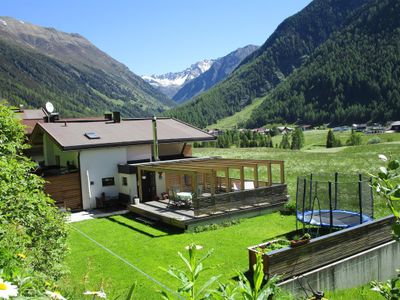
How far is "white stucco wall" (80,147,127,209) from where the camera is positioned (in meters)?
24.9

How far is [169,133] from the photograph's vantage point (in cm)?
3044

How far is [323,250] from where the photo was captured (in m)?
11.8

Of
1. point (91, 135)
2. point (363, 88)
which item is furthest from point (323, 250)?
point (363, 88)

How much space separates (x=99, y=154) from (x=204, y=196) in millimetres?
8971

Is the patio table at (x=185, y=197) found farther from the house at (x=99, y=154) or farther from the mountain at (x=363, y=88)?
the mountain at (x=363, y=88)

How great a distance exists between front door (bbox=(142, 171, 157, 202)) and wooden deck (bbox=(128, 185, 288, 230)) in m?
1.83

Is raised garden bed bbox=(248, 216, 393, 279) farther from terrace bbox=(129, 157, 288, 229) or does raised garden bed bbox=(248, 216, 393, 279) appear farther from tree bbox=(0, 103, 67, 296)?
terrace bbox=(129, 157, 288, 229)

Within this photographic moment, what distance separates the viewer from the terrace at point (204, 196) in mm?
19531

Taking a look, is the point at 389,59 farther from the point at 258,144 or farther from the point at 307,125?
the point at 258,144

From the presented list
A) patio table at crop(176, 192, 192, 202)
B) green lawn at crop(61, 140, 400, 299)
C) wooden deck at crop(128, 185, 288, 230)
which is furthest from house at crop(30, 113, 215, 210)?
patio table at crop(176, 192, 192, 202)

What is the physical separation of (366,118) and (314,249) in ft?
570

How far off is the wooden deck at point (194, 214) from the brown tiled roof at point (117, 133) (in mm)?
5249

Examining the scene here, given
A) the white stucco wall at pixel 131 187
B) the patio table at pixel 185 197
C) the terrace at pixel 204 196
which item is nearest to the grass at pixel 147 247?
the terrace at pixel 204 196

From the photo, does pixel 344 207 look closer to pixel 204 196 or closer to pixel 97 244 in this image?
pixel 204 196
